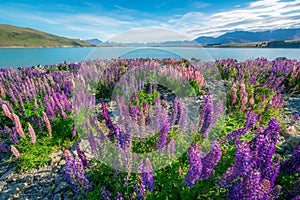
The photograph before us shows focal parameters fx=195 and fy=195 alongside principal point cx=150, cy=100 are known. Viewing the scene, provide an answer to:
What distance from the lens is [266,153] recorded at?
208cm

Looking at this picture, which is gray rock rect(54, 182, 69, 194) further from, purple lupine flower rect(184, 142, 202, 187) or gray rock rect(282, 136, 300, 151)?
gray rock rect(282, 136, 300, 151)

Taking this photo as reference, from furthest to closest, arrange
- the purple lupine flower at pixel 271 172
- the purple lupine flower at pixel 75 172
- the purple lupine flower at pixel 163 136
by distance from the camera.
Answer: the purple lupine flower at pixel 163 136, the purple lupine flower at pixel 75 172, the purple lupine flower at pixel 271 172

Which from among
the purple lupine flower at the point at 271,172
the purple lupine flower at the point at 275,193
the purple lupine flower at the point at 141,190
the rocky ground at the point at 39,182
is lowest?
the rocky ground at the point at 39,182

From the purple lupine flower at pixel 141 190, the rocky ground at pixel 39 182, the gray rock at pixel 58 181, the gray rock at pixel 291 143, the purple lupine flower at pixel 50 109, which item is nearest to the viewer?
the purple lupine flower at pixel 141 190

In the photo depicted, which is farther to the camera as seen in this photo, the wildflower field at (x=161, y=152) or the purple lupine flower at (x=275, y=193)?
the wildflower field at (x=161, y=152)

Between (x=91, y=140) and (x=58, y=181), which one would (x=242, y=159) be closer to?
(x=91, y=140)

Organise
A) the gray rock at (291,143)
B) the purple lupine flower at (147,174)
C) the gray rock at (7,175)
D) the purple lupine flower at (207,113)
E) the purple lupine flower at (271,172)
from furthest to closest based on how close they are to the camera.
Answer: the gray rock at (291,143), the gray rock at (7,175), the purple lupine flower at (207,113), the purple lupine flower at (147,174), the purple lupine flower at (271,172)

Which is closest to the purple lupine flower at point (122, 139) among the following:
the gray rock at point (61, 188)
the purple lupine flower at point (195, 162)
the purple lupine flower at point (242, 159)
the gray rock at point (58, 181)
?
the purple lupine flower at point (195, 162)

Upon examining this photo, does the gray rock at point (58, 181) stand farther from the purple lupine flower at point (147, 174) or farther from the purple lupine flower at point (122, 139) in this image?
the purple lupine flower at point (147, 174)

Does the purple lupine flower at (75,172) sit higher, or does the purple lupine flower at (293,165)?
the purple lupine flower at (293,165)

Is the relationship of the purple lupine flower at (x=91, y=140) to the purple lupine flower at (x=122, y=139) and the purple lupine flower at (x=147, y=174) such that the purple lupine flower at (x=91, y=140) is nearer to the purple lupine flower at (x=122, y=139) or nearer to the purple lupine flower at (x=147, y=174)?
the purple lupine flower at (x=122, y=139)

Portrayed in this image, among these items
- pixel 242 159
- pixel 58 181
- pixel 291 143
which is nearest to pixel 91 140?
pixel 58 181

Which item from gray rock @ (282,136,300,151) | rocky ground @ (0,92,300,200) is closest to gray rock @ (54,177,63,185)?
rocky ground @ (0,92,300,200)

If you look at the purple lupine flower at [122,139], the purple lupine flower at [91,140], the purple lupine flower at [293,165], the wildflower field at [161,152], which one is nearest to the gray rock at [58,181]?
the wildflower field at [161,152]
